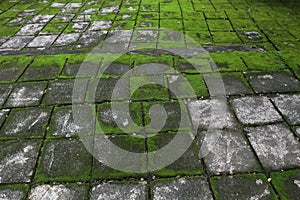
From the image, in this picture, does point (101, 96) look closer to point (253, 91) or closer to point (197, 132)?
point (197, 132)

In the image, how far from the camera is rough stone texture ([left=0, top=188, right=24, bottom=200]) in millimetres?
1713

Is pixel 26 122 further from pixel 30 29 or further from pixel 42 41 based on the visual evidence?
pixel 30 29

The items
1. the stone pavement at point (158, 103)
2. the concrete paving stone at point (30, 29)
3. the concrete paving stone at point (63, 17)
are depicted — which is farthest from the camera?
the concrete paving stone at point (63, 17)

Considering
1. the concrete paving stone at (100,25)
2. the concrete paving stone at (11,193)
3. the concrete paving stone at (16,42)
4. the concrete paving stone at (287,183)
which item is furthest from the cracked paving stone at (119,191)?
the concrete paving stone at (100,25)

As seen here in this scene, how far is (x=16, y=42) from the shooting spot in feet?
12.5

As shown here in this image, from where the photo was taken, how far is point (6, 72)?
3072 millimetres

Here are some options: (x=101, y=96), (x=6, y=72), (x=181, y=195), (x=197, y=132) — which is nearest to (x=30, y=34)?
(x=6, y=72)

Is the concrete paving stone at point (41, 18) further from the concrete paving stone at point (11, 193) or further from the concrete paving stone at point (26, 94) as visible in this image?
the concrete paving stone at point (11, 193)

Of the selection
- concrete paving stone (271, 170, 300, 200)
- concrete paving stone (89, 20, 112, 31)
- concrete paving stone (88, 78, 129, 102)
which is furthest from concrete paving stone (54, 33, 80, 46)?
concrete paving stone (271, 170, 300, 200)

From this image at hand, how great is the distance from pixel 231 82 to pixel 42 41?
9.16 ft

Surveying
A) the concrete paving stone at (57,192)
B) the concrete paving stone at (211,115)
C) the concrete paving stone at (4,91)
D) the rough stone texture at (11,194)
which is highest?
the concrete paving stone at (4,91)

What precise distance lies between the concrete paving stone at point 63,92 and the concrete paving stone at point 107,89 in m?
0.10

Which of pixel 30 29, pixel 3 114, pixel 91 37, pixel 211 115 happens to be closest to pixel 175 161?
pixel 211 115

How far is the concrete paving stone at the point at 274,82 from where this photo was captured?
8.70 feet
